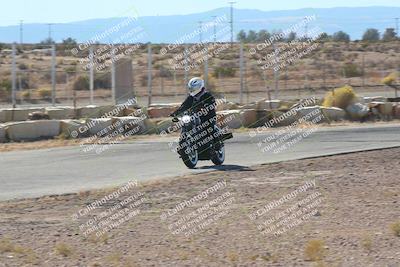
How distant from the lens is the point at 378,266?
9328mm

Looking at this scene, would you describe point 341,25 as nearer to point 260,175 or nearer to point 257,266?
point 260,175

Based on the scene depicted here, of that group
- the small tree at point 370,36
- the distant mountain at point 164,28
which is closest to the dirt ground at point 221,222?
the distant mountain at point 164,28

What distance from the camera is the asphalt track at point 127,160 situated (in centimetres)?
1629

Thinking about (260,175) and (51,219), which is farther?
(260,175)

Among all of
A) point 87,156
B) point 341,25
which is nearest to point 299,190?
point 87,156

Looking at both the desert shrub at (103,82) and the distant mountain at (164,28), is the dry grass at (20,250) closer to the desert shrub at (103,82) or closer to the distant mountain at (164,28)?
the distant mountain at (164,28)

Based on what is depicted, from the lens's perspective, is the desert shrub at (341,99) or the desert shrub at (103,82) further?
the desert shrub at (103,82)

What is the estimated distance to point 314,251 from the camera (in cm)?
973

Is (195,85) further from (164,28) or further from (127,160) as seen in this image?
(164,28)

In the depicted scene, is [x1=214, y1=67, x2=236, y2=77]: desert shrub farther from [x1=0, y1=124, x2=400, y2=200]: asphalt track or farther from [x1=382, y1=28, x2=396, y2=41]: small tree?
[x1=382, y1=28, x2=396, y2=41]: small tree

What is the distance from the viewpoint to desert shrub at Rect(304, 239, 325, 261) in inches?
379

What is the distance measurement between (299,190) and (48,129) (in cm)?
1238

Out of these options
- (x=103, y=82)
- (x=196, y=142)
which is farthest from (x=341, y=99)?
(x=103, y=82)


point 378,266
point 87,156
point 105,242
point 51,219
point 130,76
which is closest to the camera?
point 378,266
